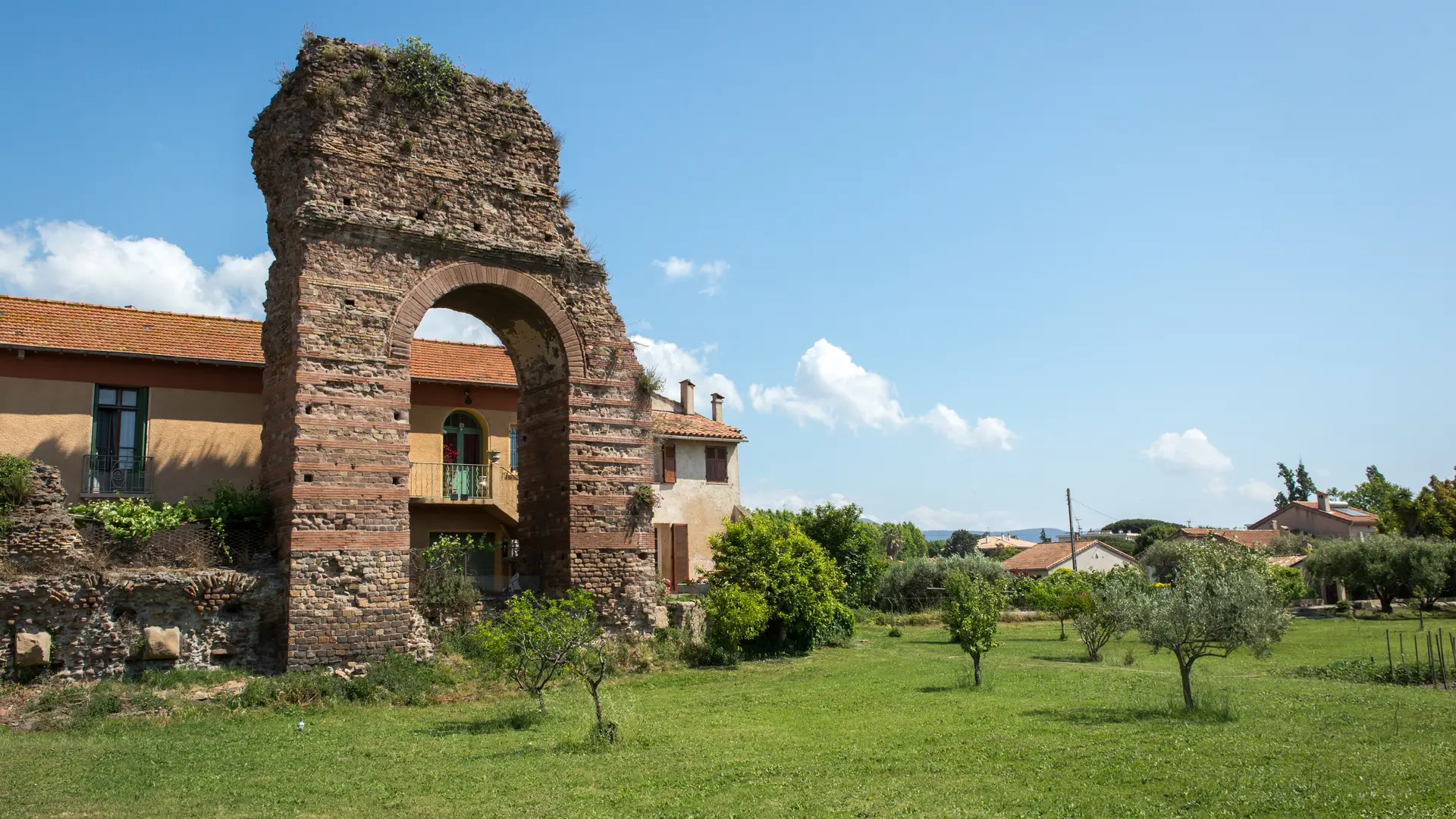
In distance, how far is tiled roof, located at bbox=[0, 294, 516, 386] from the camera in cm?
1909

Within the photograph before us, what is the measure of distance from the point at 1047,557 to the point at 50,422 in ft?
177

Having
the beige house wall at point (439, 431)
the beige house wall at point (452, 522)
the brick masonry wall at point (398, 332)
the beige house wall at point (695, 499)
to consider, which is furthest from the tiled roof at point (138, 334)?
the beige house wall at point (695, 499)

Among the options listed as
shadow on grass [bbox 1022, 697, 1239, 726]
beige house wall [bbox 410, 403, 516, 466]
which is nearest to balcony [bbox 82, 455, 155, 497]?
beige house wall [bbox 410, 403, 516, 466]

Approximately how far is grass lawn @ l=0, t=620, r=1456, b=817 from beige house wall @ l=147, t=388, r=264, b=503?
25.1 ft

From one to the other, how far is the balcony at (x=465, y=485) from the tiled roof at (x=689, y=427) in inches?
283

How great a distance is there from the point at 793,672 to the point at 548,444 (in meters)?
6.69

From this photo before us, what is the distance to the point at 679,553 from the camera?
2966cm

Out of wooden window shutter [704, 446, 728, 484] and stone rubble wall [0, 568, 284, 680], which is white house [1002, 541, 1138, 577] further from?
stone rubble wall [0, 568, 284, 680]

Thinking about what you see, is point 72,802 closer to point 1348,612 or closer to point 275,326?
point 275,326

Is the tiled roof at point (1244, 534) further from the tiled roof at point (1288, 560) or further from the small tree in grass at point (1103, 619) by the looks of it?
the small tree in grass at point (1103, 619)

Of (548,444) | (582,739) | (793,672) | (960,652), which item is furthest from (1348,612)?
(582,739)

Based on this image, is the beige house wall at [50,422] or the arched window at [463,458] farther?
the arched window at [463,458]

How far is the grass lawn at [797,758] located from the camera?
847 cm

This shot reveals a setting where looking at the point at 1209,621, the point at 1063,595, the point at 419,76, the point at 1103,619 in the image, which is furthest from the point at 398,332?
the point at 1063,595
